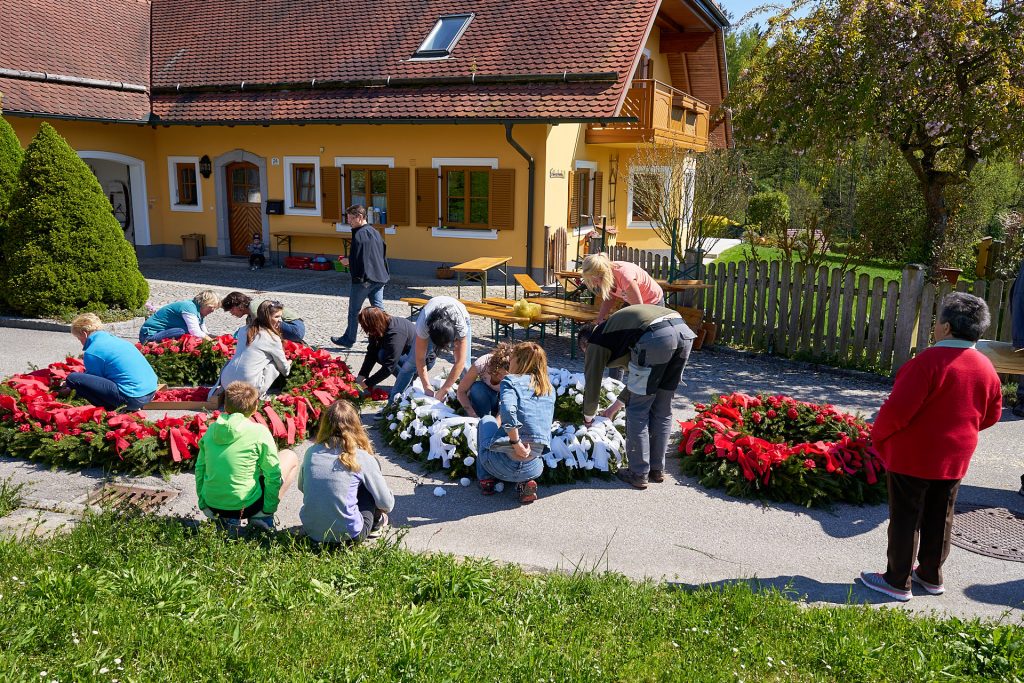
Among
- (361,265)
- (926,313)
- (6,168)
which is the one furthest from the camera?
(6,168)

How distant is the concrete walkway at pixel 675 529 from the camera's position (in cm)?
500

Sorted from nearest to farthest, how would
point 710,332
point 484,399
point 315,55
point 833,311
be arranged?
point 484,399 → point 833,311 → point 710,332 → point 315,55

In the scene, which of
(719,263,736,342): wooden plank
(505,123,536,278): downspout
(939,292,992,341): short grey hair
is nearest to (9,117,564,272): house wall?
(505,123,536,278): downspout

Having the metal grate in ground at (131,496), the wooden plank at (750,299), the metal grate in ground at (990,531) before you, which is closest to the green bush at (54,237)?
the metal grate in ground at (131,496)

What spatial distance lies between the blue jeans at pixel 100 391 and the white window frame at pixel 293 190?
41.5 ft

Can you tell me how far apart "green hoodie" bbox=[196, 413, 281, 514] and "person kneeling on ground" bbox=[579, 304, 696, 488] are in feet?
7.70

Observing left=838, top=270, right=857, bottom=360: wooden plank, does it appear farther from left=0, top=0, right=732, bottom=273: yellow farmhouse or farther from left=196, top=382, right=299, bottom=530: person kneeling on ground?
left=196, top=382, right=299, bottom=530: person kneeling on ground

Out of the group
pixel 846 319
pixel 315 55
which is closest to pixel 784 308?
pixel 846 319

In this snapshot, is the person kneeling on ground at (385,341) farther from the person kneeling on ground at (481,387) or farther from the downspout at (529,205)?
the downspout at (529,205)

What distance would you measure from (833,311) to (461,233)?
9.23m

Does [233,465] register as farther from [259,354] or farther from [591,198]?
[591,198]

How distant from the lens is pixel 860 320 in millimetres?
10156

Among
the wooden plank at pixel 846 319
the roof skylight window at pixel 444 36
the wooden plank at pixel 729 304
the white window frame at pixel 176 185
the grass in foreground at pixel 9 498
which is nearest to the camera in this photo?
the grass in foreground at pixel 9 498

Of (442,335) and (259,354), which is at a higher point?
(442,335)
